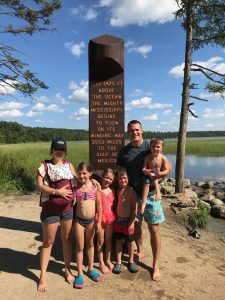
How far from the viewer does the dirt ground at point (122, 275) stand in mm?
3863

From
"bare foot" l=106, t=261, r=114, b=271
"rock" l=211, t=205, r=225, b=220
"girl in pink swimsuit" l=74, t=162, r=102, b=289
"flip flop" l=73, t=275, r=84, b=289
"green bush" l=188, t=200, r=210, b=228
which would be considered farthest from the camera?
"rock" l=211, t=205, r=225, b=220

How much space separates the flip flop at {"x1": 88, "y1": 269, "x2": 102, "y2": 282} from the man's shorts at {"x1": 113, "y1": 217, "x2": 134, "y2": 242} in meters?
0.55

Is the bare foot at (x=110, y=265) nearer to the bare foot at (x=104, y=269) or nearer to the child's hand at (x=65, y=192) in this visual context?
the bare foot at (x=104, y=269)

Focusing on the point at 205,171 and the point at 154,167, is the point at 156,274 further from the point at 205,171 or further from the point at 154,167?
the point at 205,171

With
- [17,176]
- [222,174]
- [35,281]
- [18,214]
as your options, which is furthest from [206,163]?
[35,281]

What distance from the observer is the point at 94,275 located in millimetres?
4129

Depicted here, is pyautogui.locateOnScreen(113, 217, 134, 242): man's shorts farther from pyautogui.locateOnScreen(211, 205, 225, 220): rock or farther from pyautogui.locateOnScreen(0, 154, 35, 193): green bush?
pyautogui.locateOnScreen(211, 205, 225, 220): rock

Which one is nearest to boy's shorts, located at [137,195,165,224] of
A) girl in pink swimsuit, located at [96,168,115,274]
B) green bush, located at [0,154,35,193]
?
girl in pink swimsuit, located at [96,168,115,274]

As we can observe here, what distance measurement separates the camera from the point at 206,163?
95.8ft

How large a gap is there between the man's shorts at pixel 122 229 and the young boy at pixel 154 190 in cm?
21

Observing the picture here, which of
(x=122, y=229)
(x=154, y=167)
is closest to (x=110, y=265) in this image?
(x=122, y=229)

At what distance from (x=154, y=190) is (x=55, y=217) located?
4.49 feet

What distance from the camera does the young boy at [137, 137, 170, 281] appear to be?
13.6 ft

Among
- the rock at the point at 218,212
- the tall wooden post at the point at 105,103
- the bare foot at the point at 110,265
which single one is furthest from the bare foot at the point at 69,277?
the rock at the point at 218,212
